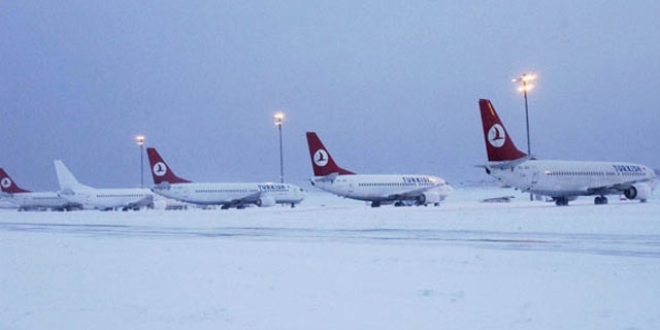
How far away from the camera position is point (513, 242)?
17016 millimetres

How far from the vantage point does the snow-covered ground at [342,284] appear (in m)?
7.46

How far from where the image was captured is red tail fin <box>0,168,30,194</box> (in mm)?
80625

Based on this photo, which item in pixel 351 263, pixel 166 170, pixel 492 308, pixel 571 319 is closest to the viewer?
pixel 571 319

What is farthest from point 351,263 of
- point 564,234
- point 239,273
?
point 564,234

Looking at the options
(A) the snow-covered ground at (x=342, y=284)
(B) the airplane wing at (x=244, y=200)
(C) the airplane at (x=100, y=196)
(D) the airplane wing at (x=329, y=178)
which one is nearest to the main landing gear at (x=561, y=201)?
(D) the airplane wing at (x=329, y=178)

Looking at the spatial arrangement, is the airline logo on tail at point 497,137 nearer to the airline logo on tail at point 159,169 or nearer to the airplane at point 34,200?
the airline logo on tail at point 159,169

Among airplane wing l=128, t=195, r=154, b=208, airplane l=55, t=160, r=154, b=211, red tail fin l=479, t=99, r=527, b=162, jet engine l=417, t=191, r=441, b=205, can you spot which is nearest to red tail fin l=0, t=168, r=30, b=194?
airplane l=55, t=160, r=154, b=211

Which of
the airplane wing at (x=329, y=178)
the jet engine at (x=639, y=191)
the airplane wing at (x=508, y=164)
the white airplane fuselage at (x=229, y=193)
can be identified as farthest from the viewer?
the white airplane fuselage at (x=229, y=193)

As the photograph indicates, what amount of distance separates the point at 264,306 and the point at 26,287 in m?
4.63

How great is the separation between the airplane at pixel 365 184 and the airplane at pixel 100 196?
1106 inches

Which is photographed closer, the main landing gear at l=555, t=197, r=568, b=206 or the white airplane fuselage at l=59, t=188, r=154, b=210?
the main landing gear at l=555, t=197, r=568, b=206

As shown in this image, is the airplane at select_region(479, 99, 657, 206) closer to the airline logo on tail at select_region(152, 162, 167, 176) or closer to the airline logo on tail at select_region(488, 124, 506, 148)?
the airline logo on tail at select_region(488, 124, 506, 148)

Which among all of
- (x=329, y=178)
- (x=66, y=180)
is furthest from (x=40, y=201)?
(x=329, y=178)

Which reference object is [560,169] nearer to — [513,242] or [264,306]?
[513,242]
